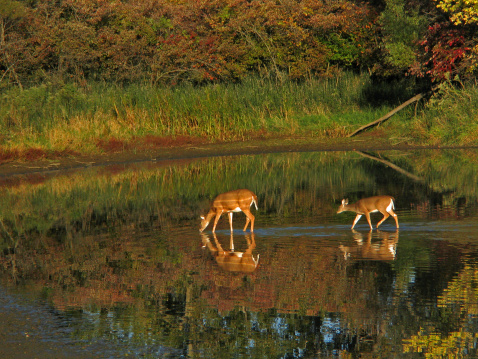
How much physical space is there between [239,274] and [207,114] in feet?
65.4

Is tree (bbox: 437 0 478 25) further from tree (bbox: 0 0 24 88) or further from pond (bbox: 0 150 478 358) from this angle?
tree (bbox: 0 0 24 88)

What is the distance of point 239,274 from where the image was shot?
991 centimetres

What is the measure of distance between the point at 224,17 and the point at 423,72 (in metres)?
10.6

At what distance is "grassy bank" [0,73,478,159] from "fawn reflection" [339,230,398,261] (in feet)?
47.9

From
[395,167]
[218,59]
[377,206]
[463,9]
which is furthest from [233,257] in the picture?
[218,59]

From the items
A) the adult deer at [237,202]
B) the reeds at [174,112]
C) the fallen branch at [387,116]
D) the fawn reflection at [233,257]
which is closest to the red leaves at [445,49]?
the fallen branch at [387,116]

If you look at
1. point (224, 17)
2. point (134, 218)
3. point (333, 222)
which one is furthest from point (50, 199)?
point (224, 17)

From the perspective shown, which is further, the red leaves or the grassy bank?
the red leaves

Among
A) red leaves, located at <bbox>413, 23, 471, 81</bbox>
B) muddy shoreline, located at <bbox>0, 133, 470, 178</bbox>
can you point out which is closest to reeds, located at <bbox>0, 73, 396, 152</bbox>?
muddy shoreline, located at <bbox>0, 133, 470, 178</bbox>

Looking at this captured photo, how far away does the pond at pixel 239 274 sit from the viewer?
7281 millimetres

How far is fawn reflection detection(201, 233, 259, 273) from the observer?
1030cm

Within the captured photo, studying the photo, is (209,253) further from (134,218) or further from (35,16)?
(35,16)

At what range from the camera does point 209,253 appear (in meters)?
11.3

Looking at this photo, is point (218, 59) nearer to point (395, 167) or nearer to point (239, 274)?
point (395, 167)
